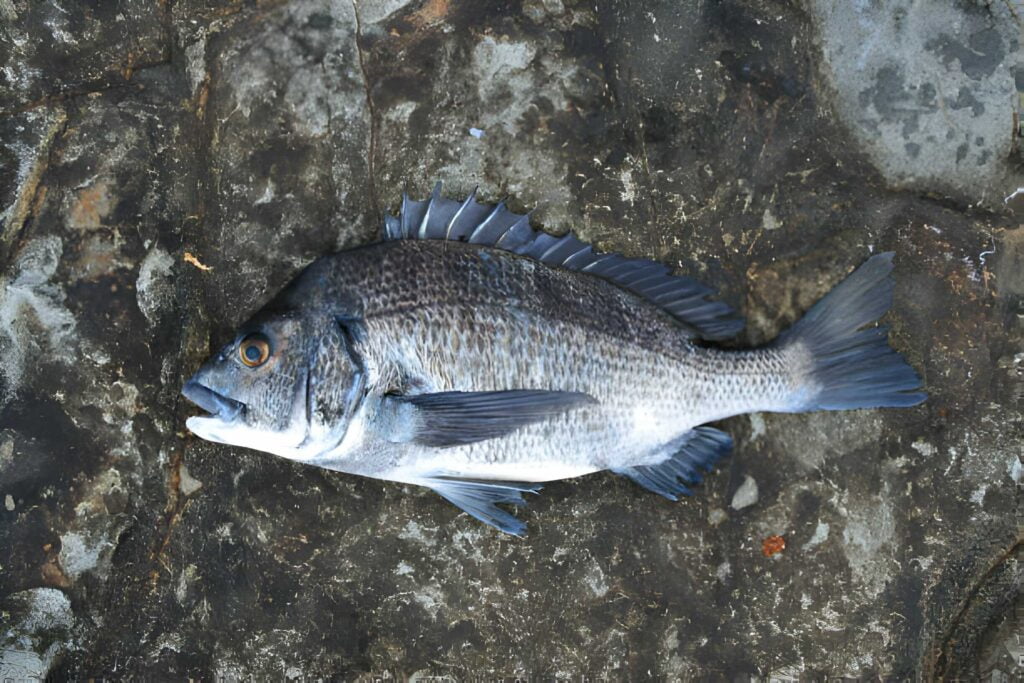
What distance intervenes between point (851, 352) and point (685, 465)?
0.81 m

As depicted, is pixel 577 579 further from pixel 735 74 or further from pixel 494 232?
pixel 735 74

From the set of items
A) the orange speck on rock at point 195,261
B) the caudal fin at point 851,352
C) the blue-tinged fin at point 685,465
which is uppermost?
the orange speck on rock at point 195,261

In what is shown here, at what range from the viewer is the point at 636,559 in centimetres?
317

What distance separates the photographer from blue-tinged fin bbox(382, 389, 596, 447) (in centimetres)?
263

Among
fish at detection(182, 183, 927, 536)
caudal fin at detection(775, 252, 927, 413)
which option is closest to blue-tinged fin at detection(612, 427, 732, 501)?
fish at detection(182, 183, 927, 536)

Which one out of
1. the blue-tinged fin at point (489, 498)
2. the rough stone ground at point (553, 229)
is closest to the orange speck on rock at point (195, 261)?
the rough stone ground at point (553, 229)

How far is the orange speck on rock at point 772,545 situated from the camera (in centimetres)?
317

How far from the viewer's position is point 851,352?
2957 mm

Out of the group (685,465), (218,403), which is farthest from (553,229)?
(218,403)

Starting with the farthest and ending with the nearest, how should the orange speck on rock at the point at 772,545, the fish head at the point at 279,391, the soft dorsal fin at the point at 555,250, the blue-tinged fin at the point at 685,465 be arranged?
the orange speck on rock at the point at 772,545 → the blue-tinged fin at the point at 685,465 → the soft dorsal fin at the point at 555,250 → the fish head at the point at 279,391

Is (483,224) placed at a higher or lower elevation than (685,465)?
higher

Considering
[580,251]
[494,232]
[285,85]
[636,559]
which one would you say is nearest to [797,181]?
[580,251]

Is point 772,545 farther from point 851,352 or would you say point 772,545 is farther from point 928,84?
point 928,84

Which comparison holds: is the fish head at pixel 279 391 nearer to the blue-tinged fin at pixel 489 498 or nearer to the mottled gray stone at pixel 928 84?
the blue-tinged fin at pixel 489 498
